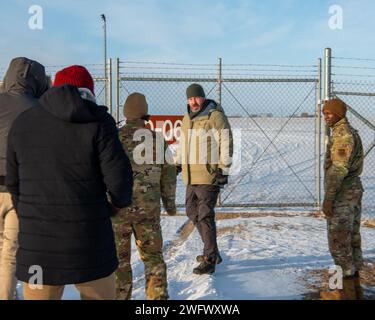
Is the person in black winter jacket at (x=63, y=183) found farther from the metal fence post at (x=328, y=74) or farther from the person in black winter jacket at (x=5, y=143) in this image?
the metal fence post at (x=328, y=74)

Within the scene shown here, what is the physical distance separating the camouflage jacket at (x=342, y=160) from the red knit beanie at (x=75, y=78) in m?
2.43

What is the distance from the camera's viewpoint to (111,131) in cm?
229

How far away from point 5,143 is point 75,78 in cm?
109

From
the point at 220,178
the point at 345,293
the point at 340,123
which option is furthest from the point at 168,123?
the point at 345,293

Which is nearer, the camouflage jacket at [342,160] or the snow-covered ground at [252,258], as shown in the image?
the camouflage jacket at [342,160]

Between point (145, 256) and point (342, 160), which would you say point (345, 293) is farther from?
point (145, 256)

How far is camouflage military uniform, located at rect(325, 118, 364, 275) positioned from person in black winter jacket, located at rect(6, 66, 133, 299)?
2323 millimetres

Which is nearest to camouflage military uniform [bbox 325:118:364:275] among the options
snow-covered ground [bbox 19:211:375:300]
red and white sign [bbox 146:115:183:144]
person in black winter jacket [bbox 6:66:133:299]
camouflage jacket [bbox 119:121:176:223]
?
snow-covered ground [bbox 19:211:375:300]

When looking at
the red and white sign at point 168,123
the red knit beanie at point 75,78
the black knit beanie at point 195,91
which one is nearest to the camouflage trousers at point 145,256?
the red knit beanie at point 75,78

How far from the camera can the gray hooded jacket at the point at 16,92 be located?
3.16 m
